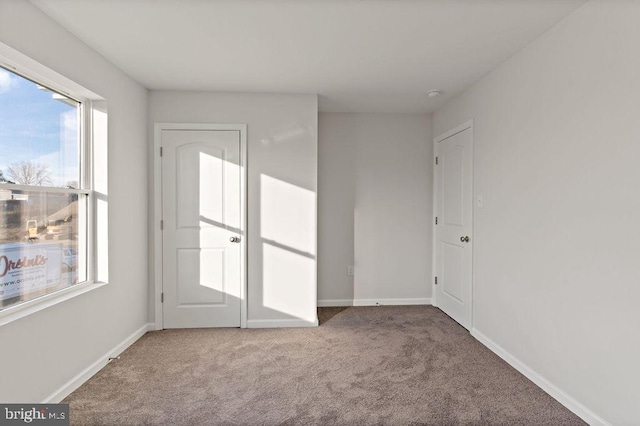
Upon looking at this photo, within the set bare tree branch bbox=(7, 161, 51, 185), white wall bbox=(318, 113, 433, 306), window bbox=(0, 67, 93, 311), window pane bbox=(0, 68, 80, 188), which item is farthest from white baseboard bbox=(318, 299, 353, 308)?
bare tree branch bbox=(7, 161, 51, 185)

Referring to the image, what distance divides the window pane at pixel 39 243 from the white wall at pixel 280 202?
1.49 metres

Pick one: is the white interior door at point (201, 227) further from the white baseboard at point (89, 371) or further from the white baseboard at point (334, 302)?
the white baseboard at point (334, 302)

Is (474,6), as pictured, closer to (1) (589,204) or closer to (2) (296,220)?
(1) (589,204)

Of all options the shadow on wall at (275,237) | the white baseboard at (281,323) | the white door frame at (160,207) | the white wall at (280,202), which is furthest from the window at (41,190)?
the white baseboard at (281,323)

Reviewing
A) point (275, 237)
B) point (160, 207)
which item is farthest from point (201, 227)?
point (275, 237)

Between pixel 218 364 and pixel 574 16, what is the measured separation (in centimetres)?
347

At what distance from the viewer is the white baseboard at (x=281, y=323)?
348cm

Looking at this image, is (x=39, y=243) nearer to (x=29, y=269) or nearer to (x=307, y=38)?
(x=29, y=269)

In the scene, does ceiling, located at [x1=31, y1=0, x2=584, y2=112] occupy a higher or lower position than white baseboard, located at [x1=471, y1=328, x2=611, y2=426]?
higher

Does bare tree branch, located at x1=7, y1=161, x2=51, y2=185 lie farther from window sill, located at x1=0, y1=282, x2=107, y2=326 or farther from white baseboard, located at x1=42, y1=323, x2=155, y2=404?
white baseboard, located at x1=42, y1=323, x2=155, y2=404

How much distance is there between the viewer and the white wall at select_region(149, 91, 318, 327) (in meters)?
3.48

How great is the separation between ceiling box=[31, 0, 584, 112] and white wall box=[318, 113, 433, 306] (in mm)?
1013

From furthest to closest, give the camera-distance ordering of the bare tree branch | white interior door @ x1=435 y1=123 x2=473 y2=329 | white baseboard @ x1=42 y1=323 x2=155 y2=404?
white interior door @ x1=435 y1=123 x2=473 y2=329 → white baseboard @ x1=42 y1=323 x2=155 y2=404 → the bare tree branch

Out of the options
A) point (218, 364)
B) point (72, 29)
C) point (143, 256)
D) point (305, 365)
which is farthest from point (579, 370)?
point (72, 29)
